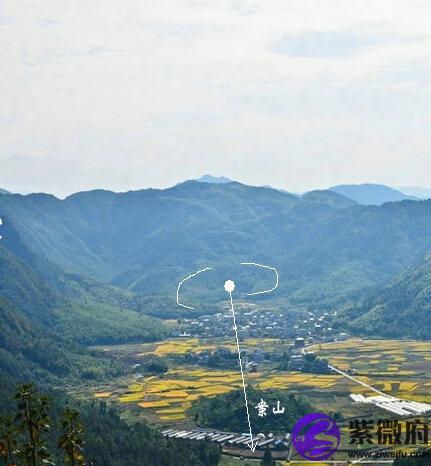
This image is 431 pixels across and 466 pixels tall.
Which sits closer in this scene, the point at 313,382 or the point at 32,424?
the point at 32,424

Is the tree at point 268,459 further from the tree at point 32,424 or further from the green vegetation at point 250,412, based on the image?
the tree at point 32,424

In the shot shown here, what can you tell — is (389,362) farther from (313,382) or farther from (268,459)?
(268,459)

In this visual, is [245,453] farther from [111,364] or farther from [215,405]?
[111,364]

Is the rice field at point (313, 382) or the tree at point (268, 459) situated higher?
the rice field at point (313, 382)

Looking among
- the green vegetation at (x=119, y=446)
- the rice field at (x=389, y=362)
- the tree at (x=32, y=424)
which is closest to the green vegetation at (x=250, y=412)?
the green vegetation at (x=119, y=446)

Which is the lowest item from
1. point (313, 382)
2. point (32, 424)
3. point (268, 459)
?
point (268, 459)

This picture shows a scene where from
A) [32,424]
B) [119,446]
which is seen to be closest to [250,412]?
[119,446]

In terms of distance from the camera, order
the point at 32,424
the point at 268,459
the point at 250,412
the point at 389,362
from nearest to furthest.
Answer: the point at 32,424, the point at 268,459, the point at 250,412, the point at 389,362

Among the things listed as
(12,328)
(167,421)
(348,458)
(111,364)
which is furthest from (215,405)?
(12,328)
